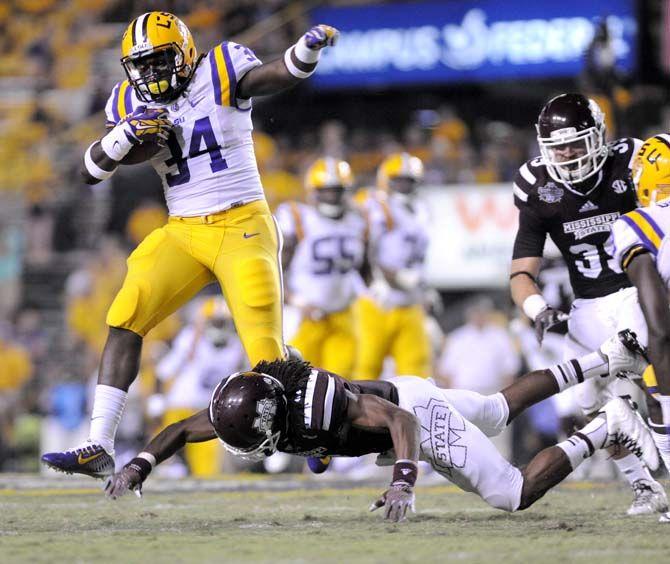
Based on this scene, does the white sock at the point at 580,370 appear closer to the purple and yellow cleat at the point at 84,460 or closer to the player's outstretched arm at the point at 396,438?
the player's outstretched arm at the point at 396,438

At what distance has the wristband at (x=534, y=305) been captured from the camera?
5.40 metres

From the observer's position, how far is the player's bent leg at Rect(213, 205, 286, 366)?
532cm

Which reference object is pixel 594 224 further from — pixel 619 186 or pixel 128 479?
pixel 128 479

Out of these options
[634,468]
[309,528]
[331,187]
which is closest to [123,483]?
[309,528]

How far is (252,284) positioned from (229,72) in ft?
3.09

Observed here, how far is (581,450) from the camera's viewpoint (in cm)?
484

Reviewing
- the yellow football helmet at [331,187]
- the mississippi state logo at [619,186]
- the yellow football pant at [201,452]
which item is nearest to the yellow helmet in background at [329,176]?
the yellow football helmet at [331,187]

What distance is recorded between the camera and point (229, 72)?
18.1 feet

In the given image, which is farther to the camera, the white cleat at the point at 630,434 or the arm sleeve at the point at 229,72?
the arm sleeve at the point at 229,72

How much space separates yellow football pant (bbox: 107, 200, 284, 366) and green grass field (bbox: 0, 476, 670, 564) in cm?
81

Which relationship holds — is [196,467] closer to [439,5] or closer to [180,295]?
[180,295]

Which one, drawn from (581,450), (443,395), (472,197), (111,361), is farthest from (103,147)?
(472,197)

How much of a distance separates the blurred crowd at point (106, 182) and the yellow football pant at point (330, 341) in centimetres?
147

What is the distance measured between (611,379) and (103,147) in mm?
2372
